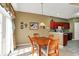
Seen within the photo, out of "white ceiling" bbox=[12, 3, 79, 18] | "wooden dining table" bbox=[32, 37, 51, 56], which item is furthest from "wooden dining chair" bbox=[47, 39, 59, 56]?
"white ceiling" bbox=[12, 3, 79, 18]

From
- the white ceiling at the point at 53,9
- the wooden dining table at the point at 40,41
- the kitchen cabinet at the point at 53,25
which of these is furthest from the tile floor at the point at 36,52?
the white ceiling at the point at 53,9

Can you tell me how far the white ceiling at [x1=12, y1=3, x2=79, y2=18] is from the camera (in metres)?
2.05

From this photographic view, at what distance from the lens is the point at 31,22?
7.13ft

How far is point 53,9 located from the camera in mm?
2203

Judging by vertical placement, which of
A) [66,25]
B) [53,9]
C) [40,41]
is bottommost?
[40,41]

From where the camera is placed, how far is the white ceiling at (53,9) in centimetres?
205

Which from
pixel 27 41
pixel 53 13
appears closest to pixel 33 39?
pixel 27 41

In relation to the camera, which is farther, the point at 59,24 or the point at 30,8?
the point at 59,24

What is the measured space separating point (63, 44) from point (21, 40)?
2.52ft

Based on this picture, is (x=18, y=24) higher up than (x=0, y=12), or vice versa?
(x=0, y=12)

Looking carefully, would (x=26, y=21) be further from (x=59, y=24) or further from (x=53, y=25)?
(x=59, y=24)

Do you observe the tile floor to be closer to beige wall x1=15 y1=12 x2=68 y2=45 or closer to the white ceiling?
beige wall x1=15 y1=12 x2=68 y2=45

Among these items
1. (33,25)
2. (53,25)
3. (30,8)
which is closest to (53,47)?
(53,25)

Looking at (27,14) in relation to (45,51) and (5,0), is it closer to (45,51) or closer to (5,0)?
(5,0)
